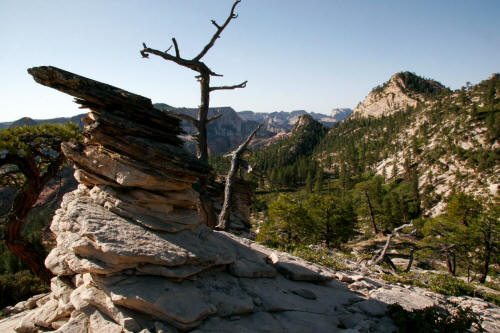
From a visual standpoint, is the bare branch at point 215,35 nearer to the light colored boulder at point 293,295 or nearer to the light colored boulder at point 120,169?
the light colored boulder at point 120,169

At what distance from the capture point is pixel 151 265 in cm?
552

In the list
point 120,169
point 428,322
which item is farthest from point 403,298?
point 120,169

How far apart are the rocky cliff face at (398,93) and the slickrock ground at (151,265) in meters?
178

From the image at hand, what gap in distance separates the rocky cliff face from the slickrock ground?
584 ft

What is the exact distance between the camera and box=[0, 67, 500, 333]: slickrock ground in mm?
5074

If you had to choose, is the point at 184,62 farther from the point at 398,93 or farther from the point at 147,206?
the point at 398,93

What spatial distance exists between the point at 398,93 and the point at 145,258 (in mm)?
202881

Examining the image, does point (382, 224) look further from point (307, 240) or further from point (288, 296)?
point (288, 296)

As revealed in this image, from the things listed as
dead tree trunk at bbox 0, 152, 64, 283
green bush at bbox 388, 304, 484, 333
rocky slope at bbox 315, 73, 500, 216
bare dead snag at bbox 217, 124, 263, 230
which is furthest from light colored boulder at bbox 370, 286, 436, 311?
rocky slope at bbox 315, 73, 500, 216

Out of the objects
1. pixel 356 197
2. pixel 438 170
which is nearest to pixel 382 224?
pixel 356 197

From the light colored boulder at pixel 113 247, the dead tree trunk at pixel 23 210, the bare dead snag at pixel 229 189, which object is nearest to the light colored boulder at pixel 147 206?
the light colored boulder at pixel 113 247

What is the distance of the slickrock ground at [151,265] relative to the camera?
5.07m

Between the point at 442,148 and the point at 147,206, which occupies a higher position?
the point at 442,148

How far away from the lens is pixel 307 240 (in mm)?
28547
